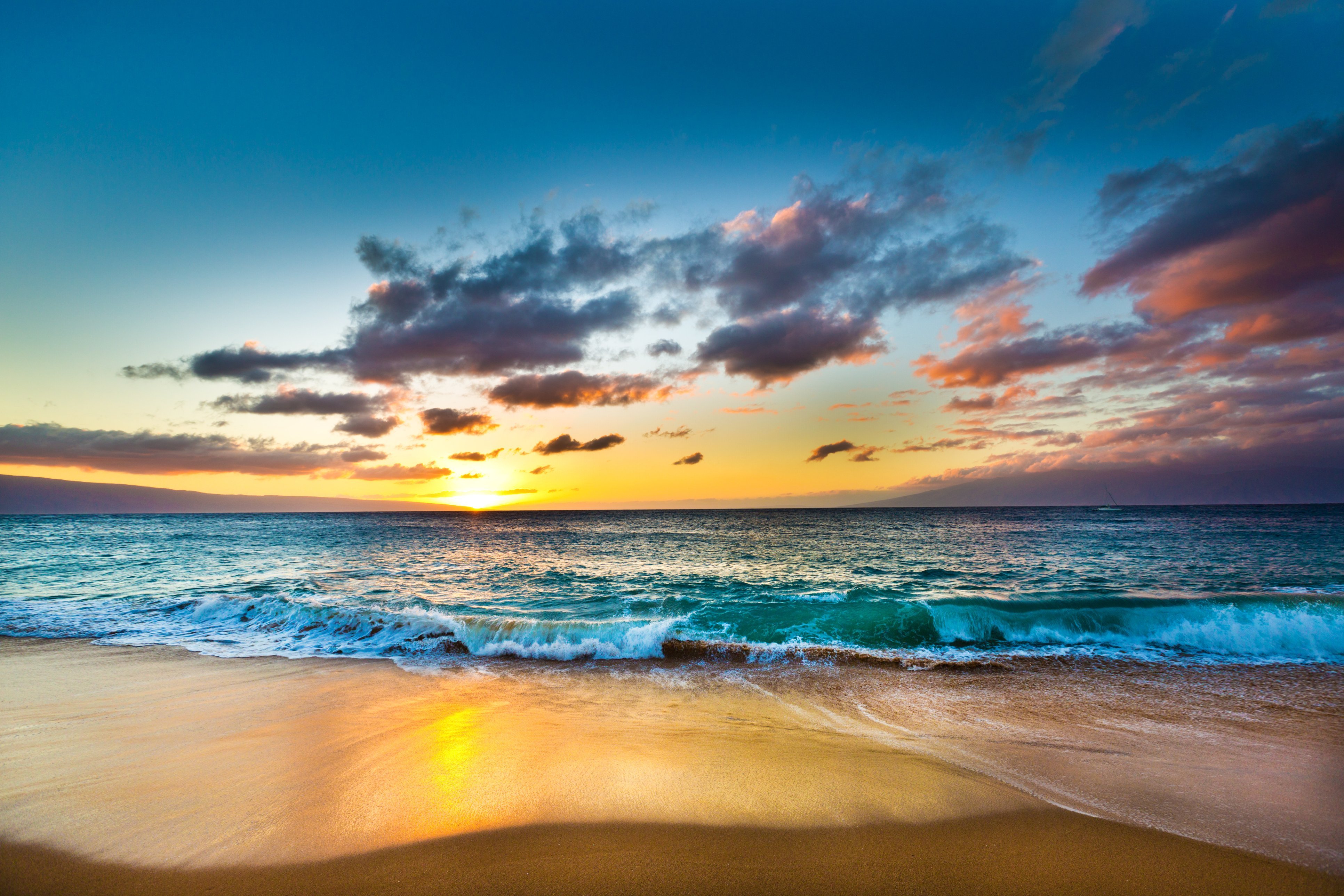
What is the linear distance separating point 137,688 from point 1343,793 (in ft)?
51.7

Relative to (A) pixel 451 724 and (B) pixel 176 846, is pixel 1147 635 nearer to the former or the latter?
(A) pixel 451 724

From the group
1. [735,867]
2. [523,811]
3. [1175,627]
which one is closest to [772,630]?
[523,811]

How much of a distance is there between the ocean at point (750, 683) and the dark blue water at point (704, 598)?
12 cm

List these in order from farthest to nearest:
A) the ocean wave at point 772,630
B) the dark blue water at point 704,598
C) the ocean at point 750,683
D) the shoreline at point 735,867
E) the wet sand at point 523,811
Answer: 1. the dark blue water at point 704,598
2. the ocean wave at point 772,630
3. the ocean at point 750,683
4. the wet sand at point 523,811
5. the shoreline at point 735,867

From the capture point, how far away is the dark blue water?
11164 mm

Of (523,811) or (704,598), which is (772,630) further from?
(523,811)

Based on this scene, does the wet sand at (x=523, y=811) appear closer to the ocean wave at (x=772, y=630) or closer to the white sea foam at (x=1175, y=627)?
the ocean wave at (x=772, y=630)

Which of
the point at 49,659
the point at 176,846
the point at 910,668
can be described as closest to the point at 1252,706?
the point at 910,668

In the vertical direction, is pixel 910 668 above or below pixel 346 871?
below

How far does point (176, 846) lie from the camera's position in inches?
159

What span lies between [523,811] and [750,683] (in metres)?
5.24

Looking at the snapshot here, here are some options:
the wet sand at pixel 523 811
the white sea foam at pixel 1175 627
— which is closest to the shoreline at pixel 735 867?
the wet sand at pixel 523 811

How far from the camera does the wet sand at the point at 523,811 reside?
143 inches

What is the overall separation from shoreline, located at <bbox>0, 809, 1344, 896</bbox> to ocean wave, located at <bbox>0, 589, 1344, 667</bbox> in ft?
20.3
